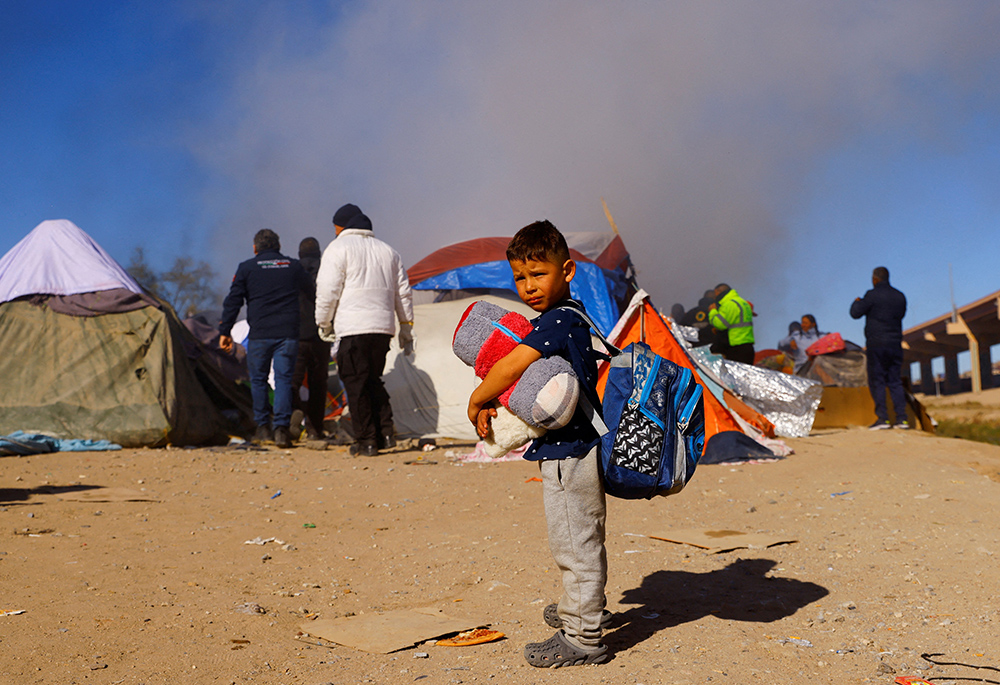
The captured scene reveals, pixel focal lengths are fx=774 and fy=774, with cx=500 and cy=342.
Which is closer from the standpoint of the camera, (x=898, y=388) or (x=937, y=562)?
(x=937, y=562)

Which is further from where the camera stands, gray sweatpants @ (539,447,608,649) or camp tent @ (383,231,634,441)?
camp tent @ (383,231,634,441)

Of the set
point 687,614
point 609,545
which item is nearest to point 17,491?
point 609,545

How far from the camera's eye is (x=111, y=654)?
7.60ft

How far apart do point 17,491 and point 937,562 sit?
16.4 ft

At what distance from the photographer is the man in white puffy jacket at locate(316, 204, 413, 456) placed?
634 cm

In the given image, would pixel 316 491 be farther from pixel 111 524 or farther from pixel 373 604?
pixel 373 604

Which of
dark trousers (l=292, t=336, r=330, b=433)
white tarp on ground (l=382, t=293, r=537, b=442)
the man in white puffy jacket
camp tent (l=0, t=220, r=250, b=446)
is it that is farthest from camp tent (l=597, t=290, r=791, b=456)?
camp tent (l=0, t=220, r=250, b=446)

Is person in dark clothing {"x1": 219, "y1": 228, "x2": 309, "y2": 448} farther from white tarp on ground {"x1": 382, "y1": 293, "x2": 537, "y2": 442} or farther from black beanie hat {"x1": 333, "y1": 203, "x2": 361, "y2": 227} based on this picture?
white tarp on ground {"x1": 382, "y1": 293, "x2": 537, "y2": 442}

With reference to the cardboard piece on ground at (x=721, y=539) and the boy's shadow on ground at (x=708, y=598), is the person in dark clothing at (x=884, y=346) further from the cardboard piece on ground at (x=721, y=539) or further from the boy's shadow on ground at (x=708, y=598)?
the boy's shadow on ground at (x=708, y=598)

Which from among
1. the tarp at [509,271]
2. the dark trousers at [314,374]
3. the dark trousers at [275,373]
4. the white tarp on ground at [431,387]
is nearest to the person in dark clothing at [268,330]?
the dark trousers at [275,373]

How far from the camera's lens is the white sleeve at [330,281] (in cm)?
637

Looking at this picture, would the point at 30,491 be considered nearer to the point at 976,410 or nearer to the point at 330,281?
the point at 330,281

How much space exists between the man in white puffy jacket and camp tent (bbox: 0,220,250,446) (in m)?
1.55

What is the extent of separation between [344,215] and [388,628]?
469 centimetres
